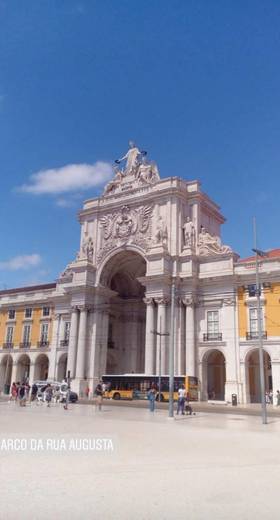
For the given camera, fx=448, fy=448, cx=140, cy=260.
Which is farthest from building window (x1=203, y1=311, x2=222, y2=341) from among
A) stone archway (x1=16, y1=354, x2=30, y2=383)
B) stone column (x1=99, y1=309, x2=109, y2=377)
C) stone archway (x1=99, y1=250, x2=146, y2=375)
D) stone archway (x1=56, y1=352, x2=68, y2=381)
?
stone archway (x1=16, y1=354, x2=30, y2=383)

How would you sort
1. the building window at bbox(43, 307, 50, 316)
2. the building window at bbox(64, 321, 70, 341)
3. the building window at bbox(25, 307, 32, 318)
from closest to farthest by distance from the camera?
the building window at bbox(64, 321, 70, 341) < the building window at bbox(43, 307, 50, 316) < the building window at bbox(25, 307, 32, 318)

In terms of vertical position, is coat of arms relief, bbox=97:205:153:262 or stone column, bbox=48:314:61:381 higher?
coat of arms relief, bbox=97:205:153:262

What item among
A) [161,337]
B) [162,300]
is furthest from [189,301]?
[161,337]

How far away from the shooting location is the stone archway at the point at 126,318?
189ft

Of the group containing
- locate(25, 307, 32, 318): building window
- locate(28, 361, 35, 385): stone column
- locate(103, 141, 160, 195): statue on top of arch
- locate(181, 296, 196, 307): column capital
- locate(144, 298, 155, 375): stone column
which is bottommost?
locate(28, 361, 35, 385): stone column

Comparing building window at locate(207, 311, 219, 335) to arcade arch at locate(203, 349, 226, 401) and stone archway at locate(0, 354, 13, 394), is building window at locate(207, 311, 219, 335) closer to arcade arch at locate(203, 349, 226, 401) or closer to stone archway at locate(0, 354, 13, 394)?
arcade arch at locate(203, 349, 226, 401)

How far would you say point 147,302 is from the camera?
157ft

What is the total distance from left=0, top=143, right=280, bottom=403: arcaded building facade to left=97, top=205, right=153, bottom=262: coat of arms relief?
13 cm

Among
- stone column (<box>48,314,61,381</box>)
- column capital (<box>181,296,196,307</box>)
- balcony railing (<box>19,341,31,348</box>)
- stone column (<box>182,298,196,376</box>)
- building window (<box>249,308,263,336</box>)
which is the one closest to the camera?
building window (<box>249,308,263,336</box>)

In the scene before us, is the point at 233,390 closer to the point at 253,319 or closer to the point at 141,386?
the point at 253,319

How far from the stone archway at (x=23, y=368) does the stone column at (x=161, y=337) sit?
80.2 feet

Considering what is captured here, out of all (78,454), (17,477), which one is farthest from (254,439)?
(17,477)

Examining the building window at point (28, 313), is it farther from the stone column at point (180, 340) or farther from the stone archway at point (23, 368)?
the stone column at point (180, 340)

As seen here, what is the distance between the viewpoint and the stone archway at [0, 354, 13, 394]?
6351 cm
